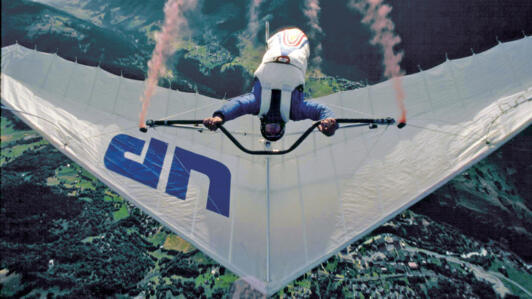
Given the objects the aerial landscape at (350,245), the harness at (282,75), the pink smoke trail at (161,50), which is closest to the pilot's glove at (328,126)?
the harness at (282,75)

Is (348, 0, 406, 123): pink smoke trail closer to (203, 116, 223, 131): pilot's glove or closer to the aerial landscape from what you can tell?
the aerial landscape

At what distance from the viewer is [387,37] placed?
13.5 meters

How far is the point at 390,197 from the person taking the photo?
3.90m

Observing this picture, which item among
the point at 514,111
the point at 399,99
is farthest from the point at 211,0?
the point at 514,111

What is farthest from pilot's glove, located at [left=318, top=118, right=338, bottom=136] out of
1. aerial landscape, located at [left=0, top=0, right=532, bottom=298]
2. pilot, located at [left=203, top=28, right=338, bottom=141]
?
aerial landscape, located at [left=0, top=0, right=532, bottom=298]

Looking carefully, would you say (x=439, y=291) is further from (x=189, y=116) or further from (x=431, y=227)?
(x=189, y=116)

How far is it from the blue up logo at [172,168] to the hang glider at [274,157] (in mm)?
23

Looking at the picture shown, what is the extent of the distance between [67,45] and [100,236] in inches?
759

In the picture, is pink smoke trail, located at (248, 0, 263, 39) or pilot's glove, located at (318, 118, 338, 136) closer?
pilot's glove, located at (318, 118, 338, 136)

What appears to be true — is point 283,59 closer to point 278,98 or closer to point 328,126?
point 278,98

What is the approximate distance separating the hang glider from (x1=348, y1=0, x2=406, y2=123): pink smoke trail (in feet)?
0.91

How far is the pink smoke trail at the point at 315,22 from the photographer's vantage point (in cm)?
1672

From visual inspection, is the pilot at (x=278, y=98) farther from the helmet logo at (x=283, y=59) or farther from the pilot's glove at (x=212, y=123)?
the pilot's glove at (x=212, y=123)

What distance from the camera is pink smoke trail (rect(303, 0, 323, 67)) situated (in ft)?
54.9
